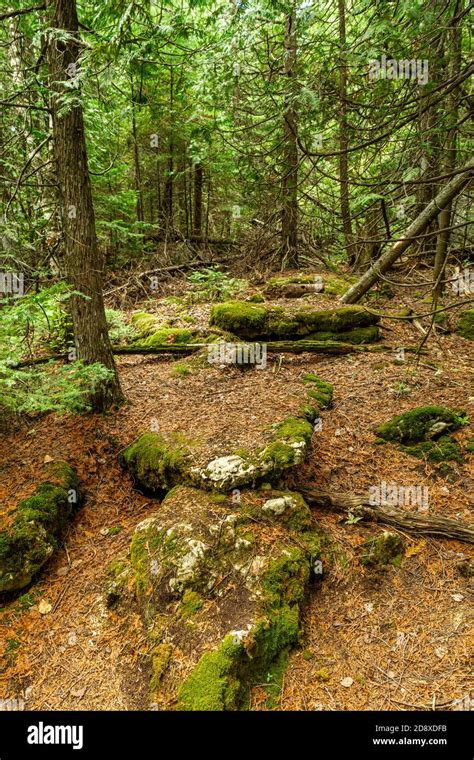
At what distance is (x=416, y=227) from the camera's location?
19.2 ft

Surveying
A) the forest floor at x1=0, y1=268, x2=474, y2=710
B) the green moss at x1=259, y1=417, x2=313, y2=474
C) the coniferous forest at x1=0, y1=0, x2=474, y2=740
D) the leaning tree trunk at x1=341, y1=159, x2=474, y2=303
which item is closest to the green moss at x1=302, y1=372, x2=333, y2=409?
the coniferous forest at x1=0, y1=0, x2=474, y2=740

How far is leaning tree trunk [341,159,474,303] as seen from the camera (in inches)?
185

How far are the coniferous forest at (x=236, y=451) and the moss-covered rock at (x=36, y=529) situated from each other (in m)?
0.02

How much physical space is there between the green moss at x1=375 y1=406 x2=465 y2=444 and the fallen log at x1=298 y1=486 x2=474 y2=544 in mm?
1257

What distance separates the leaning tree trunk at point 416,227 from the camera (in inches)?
185

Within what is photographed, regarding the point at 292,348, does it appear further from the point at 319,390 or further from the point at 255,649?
the point at 255,649

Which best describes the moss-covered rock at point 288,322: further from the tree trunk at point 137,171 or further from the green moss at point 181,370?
the tree trunk at point 137,171

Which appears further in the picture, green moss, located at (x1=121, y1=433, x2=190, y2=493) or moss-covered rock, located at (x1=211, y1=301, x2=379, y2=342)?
moss-covered rock, located at (x1=211, y1=301, x2=379, y2=342)

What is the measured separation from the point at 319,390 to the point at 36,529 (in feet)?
13.3

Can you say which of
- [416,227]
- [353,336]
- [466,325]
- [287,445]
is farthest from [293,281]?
[287,445]

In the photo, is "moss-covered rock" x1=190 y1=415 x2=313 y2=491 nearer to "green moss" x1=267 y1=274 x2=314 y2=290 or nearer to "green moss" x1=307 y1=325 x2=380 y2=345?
"green moss" x1=307 y1=325 x2=380 y2=345

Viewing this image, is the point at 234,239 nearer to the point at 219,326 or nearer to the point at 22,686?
the point at 219,326

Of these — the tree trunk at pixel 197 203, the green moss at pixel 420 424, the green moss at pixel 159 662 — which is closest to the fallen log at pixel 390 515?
the green moss at pixel 420 424

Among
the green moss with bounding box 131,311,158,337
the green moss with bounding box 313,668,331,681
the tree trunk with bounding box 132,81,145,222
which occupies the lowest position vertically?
the green moss with bounding box 313,668,331,681
